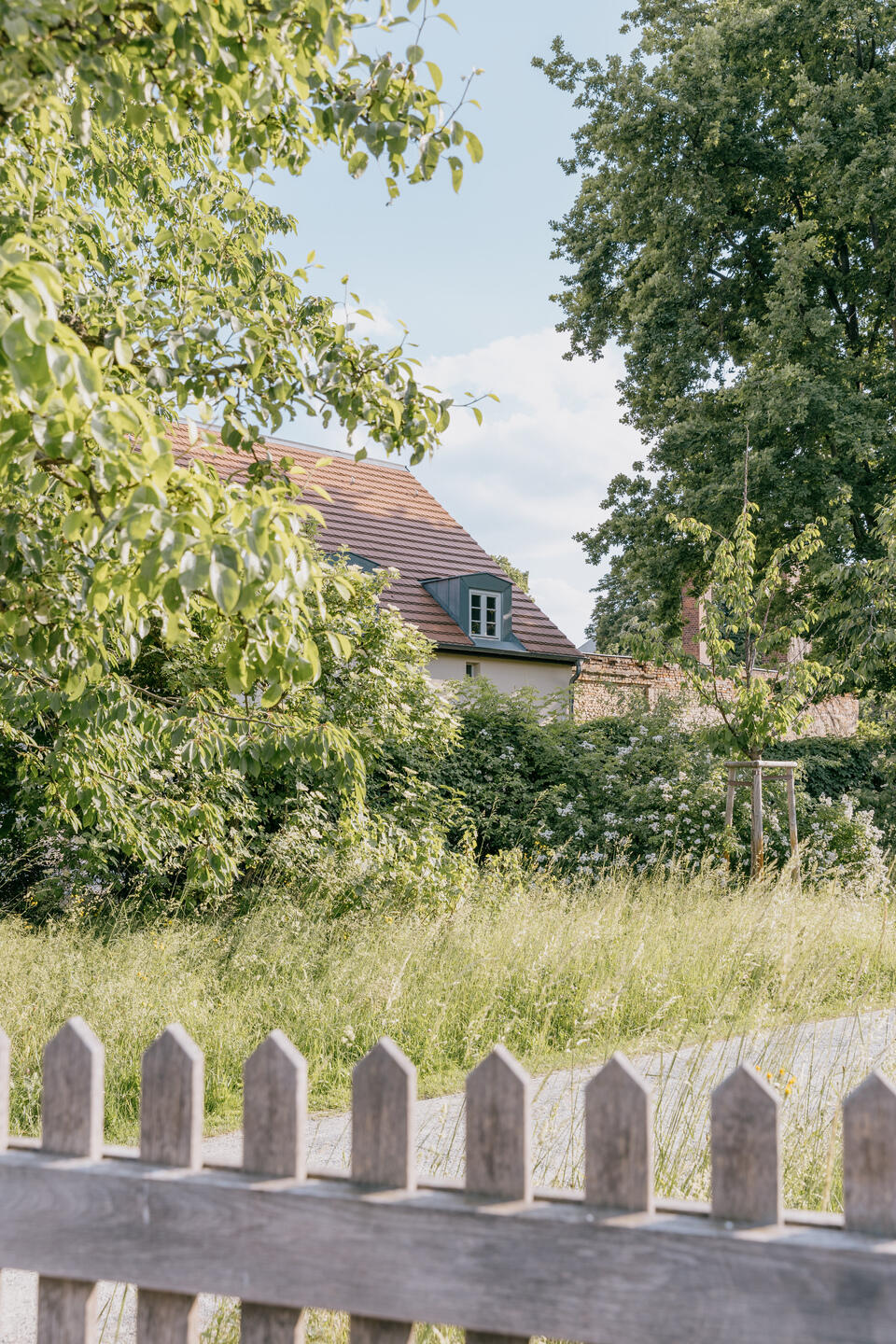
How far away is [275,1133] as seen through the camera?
155cm

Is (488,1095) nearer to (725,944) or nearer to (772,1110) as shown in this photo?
(772,1110)

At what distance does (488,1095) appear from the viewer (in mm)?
1492

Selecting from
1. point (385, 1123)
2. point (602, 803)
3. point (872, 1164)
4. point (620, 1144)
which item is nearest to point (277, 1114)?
point (385, 1123)

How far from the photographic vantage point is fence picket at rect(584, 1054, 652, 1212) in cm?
142

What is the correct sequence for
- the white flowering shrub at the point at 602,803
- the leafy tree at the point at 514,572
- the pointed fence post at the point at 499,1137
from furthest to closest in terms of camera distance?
1. the leafy tree at the point at 514,572
2. the white flowering shrub at the point at 602,803
3. the pointed fence post at the point at 499,1137

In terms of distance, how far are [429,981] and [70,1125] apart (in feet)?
15.5

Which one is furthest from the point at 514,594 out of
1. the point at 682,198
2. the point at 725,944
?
the point at 725,944

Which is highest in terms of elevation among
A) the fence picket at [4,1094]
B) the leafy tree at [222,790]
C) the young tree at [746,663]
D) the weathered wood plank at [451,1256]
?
the young tree at [746,663]

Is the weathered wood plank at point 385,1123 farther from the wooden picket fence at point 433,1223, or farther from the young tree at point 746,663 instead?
the young tree at point 746,663

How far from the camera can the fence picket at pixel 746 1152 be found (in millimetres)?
1378

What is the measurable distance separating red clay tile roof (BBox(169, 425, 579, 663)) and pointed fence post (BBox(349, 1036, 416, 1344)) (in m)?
19.7

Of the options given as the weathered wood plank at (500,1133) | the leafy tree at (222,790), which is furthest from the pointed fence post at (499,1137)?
the leafy tree at (222,790)

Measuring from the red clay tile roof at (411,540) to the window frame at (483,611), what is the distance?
0.44 metres

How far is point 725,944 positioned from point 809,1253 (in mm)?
6069
